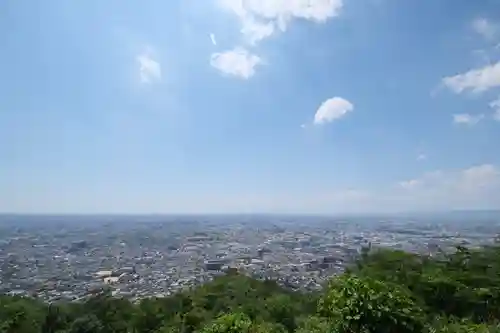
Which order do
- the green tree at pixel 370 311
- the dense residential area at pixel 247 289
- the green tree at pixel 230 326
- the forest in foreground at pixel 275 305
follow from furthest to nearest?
1. the forest in foreground at pixel 275 305
2. the dense residential area at pixel 247 289
3. the green tree at pixel 230 326
4. the green tree at pixel 370 311

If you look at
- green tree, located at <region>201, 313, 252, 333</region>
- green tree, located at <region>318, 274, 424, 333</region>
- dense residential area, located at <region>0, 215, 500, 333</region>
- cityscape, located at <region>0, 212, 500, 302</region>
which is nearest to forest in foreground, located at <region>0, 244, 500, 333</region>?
dense residential area, located at <region>0, 215, 500, 333</region>

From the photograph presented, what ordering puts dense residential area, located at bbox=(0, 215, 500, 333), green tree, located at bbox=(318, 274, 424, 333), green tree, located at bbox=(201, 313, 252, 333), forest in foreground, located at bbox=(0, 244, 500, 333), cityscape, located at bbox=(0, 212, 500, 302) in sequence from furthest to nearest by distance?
cityscape, located at bbox=(0, 212, 500, 302), forest in foreground, located at bbox=(0, 244, 500, 333), dense residential area, located at bbox=(0, 215, 500, 333), green tree, located at bbox=(201, 313, 252, 333), green tree, located at bbox=(318, 274, 424, 333)

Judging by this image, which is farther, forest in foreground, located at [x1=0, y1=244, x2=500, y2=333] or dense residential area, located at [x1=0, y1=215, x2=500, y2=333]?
forest in foreground, located at [x1=0, y1=244, x2=500, y2=333]

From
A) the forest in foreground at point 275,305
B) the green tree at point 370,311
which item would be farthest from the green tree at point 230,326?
the forest in foreground at point 275,305

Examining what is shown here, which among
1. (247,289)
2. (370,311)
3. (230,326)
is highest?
(370,311)

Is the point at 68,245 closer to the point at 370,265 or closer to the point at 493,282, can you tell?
the point at 370,265

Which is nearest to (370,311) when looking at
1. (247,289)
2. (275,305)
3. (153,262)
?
(275,305)

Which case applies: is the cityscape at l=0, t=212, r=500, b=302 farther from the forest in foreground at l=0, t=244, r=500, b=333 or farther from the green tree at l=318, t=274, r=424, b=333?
the green tree at l=318, t=274, r=424, b=333

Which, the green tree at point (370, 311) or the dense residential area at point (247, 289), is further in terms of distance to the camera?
the dense residential area at point (247, 289)

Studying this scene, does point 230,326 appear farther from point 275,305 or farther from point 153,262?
point 153,262

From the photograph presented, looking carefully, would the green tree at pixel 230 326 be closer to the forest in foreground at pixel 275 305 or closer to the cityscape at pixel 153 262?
the forest in foreground at pixel 275 305

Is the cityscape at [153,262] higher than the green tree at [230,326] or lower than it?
lower
